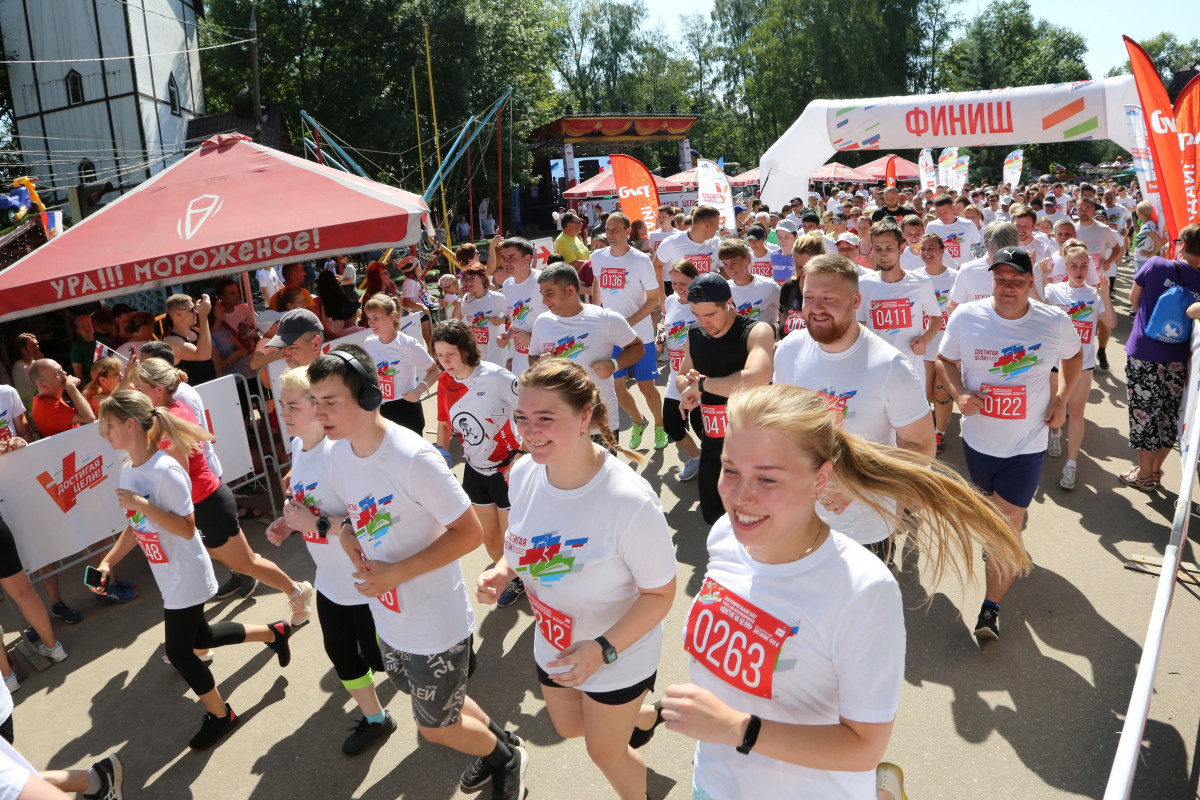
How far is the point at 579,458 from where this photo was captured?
265 cm

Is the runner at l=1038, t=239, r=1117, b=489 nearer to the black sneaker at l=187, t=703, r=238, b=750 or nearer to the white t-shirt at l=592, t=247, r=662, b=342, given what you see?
the white t-shirt at l=592, t=247, r=662, b=342

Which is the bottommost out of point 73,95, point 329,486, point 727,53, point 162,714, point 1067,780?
point 162,714

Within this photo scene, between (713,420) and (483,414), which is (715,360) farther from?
(483,414)

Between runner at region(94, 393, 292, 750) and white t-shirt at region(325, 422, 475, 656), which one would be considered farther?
runner at region(94, 393, 292, 750)

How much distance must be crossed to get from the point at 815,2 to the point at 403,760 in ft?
164

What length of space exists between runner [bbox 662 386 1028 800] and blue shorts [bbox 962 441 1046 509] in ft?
8.14

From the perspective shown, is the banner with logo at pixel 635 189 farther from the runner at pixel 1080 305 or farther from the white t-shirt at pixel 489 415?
the white t-shirt at pixel 489 415

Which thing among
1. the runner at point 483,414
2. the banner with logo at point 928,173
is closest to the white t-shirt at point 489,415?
the runner at point 483,414

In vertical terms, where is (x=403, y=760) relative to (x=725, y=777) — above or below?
below

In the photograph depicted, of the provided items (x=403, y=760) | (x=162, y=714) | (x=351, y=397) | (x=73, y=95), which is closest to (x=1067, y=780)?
(x=403, y=760)

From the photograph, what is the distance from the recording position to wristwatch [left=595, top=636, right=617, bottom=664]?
7.73ft

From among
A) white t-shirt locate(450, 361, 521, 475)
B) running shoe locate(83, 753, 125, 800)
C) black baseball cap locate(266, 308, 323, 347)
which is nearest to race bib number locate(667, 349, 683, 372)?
white t-shirt locate(450, 361, 521, 475)

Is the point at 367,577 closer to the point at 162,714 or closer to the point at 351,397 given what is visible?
the point at 351,397

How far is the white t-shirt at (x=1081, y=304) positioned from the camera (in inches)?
260
